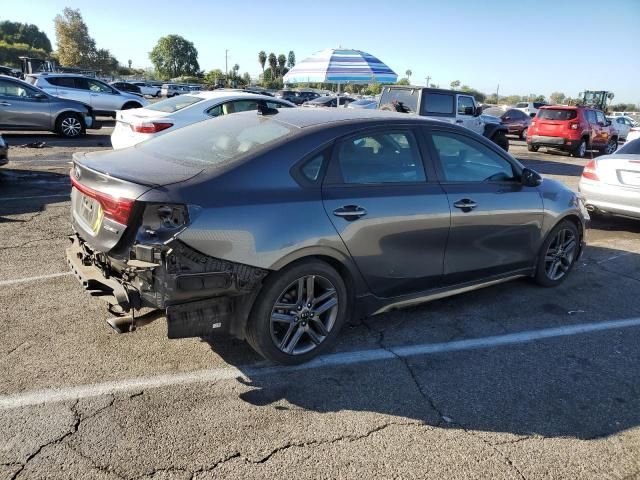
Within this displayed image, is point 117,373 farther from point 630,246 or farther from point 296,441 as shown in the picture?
point 630,246

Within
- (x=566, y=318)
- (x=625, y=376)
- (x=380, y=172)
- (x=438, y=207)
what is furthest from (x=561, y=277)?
(x=380, y=172)

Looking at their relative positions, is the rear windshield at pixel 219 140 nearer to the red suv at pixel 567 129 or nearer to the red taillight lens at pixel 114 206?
the red taillight lens at pixel 114 206

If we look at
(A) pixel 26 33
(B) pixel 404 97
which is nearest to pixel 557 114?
(B) pixel 404 97

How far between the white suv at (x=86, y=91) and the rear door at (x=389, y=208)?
58.5 ft

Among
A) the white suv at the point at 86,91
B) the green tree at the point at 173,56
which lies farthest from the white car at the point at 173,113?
the green tree at the point at 173,56

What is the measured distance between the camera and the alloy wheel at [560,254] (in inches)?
200

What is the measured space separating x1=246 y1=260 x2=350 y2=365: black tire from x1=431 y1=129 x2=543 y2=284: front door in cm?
106

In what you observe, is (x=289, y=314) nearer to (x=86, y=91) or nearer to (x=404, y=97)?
(x=404, y=97)

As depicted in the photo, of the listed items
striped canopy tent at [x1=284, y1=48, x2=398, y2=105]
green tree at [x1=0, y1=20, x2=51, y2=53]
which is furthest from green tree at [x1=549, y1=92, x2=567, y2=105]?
green tree at [x1=0, y1=20, x2=51, y2=53]

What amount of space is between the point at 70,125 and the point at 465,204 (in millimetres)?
13712

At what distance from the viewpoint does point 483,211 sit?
4.23m

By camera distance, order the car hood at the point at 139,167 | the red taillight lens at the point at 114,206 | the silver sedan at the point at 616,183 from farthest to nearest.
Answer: the silver sedan at the point at 616,183, the car hood at the point at 139,167, the red taillight lens at the point at 114,206

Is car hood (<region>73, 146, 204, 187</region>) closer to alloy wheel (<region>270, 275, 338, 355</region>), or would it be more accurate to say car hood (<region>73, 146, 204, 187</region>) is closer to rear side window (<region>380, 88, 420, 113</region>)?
alloy wheel (<region>270, 275, 338, 355</region>)

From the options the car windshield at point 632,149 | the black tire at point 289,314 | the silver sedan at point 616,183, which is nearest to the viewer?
the black tire at point 289,314
